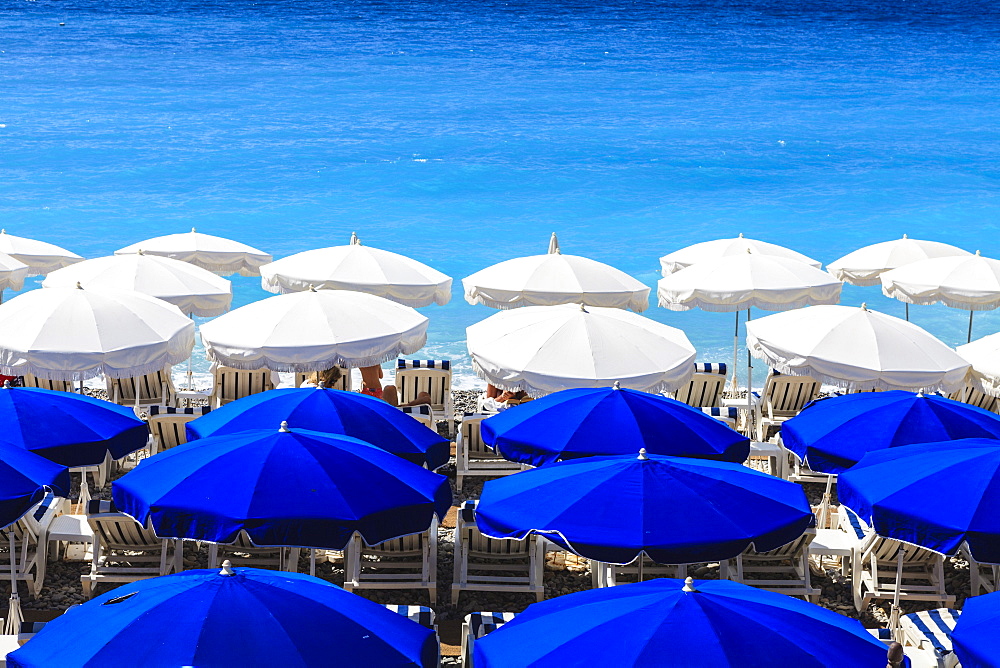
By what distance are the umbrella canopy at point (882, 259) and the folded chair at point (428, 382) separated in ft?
21.0

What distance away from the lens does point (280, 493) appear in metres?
5.46

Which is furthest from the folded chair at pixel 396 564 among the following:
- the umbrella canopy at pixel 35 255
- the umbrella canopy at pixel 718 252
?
the umbrella canopy at pixel 35 255

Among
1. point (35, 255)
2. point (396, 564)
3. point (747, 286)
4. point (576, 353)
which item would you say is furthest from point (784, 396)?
point (35, 255)

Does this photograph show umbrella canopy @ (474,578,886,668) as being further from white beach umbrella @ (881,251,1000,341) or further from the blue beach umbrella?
white beach umbrella @ (881,251,1000,341)

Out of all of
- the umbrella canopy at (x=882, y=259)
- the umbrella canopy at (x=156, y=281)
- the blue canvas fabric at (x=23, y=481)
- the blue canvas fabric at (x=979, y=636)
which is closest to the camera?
the blue canvas fabric at (x=979, y=636)

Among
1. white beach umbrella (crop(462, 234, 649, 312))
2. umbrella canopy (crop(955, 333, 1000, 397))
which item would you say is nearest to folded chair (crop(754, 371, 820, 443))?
umbrella canopy (crop(955, 333, 1000, 397))

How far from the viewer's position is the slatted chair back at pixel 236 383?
32.7 ft

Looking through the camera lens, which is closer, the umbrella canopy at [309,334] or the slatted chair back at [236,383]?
the umbrella canopy at [309,334]

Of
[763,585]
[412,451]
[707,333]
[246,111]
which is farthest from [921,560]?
[246,111]

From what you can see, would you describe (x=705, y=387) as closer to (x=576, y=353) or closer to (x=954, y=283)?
(x=576, y=353)

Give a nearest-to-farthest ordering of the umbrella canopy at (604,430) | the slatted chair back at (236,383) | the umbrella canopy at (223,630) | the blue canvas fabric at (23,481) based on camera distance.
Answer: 1. the umbrella canopy at (223,630)
2. the blue canvas fabric at (23,481)
3. the umbrella canopy at (604,430)
4. the slatted chair back at (236,383)

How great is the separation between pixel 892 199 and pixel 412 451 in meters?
37.9

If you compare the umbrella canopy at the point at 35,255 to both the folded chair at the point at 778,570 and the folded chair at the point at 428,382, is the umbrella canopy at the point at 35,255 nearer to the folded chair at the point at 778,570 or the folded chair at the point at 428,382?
the folded chair at the point at 428,382

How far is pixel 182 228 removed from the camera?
117 ft
